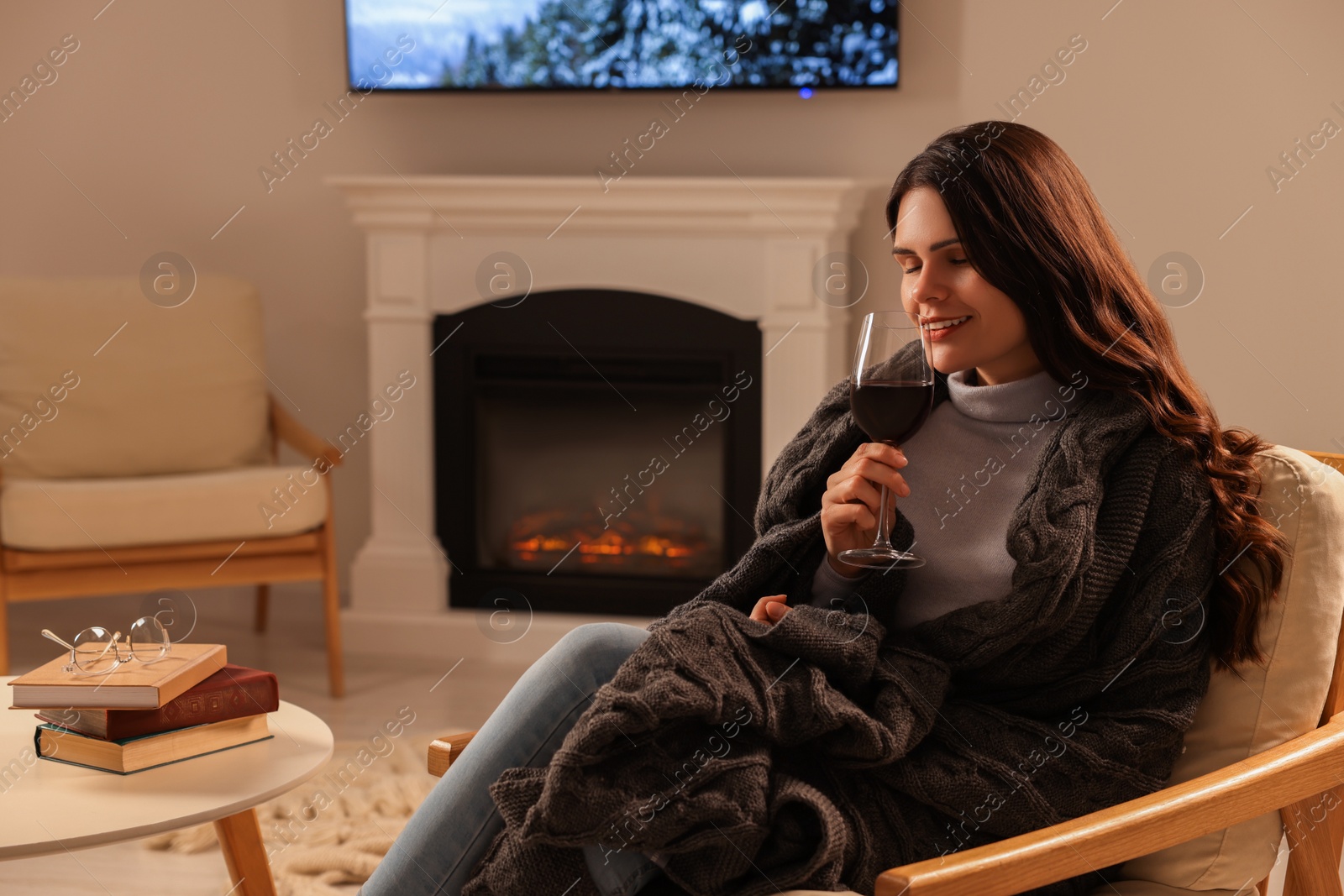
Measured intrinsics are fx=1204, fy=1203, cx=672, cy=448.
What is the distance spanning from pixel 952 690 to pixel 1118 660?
0.60 ft

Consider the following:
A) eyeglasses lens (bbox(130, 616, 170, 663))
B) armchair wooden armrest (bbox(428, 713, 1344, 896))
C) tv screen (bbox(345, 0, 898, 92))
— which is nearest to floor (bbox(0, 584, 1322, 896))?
eyeglasses lens (bbox(130, 616, 170, 663))

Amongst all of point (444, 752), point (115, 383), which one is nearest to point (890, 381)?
point (444, 752)

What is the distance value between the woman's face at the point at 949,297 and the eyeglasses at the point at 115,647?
1.02 meters

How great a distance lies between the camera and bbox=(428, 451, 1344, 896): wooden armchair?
1015 mm

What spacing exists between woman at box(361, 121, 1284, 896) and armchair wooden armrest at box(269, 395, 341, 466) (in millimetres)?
1810

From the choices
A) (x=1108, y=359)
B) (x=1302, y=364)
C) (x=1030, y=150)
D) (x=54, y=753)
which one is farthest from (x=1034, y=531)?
(x=1302, y=364)

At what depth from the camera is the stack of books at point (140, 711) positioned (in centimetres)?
140

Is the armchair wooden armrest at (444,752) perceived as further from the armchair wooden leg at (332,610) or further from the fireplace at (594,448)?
the fireplace at (594,448)

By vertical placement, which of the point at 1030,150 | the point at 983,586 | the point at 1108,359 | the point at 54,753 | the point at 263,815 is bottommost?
the point at 263,815

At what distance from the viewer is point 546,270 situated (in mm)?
3395

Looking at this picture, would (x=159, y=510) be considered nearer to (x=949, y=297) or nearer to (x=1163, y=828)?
(x=949, y=297)

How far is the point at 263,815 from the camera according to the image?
2.33m

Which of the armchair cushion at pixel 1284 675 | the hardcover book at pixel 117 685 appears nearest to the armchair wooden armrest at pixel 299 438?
the hardcover book at pixel 117 685

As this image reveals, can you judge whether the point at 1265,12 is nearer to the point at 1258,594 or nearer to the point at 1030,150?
the point at 1030,150
